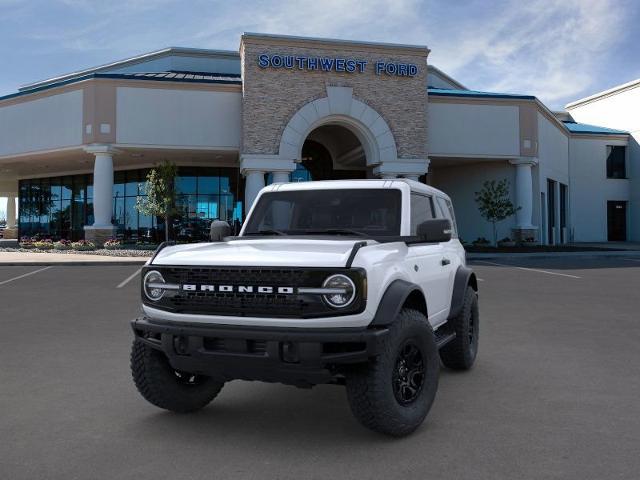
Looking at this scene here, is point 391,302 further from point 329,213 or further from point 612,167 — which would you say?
point 612,167

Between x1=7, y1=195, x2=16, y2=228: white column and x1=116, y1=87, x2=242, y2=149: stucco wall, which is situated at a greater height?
x1=116, y1=87, x2=242, y2=149: stucco wall

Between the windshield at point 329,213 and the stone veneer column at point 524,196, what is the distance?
27.7m

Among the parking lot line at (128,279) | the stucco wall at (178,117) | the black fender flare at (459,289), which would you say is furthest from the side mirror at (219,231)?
the stucco wall at (178,117)

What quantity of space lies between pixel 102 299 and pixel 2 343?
4.34 meters

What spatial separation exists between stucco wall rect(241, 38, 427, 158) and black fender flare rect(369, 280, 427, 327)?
77.0ft

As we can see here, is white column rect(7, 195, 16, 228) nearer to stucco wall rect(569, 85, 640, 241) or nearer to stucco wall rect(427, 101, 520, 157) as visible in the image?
stucco wall rect(427, 101, 520, 157)

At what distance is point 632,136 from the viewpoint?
138 ft

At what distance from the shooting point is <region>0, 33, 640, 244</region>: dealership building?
89.4 ft

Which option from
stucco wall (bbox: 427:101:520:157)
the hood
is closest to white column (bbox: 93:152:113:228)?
stucco wall (bbox: 427:101:520:157)

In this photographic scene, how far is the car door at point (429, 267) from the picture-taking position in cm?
468

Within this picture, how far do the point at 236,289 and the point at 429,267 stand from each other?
1.84 m

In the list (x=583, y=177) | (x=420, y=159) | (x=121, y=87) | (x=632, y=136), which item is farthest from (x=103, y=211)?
(x=632, y=136)

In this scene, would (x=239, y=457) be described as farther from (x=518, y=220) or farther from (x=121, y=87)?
(x=518, y=220)

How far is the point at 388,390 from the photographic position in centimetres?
379
